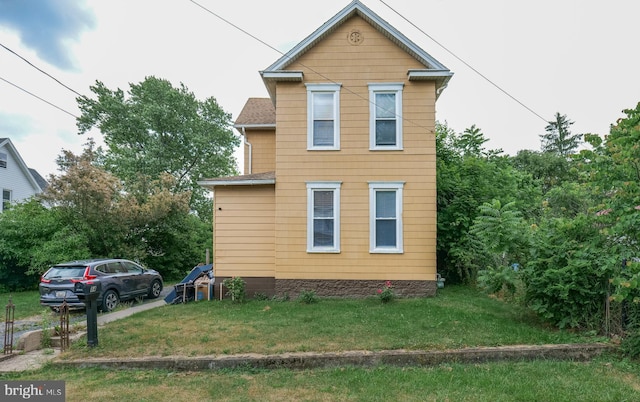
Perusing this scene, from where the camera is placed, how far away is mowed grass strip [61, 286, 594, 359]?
6.05 m

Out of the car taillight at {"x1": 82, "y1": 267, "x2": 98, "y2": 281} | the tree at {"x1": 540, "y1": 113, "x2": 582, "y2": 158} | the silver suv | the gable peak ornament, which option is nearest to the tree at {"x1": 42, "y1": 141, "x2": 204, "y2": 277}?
the silver suv

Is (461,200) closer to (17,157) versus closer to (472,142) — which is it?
(472,142)

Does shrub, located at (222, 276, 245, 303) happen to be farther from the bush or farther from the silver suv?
the bush

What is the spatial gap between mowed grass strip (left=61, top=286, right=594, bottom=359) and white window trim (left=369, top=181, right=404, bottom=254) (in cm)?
148

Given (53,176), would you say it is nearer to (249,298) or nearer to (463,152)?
(249,298)

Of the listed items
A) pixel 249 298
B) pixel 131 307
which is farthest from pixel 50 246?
pixel 249 298

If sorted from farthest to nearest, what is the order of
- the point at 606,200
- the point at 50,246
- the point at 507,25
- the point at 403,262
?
the point at 50,246 < the point at 507,25 < the point at 403,262 < the point at 606,200

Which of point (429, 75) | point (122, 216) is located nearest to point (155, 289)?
point (122, 216)

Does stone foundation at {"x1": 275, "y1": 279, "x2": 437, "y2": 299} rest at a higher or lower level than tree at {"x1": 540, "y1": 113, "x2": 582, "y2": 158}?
lower

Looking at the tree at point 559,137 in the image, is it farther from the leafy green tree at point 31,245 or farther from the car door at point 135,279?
the leafy green tree at point 31,245

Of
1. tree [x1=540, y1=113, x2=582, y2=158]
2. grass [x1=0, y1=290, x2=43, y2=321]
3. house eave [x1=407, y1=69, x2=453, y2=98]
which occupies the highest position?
tree [x1=540, y1=113, x2=582, y2=158]

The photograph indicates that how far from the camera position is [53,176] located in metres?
Result: 13.6

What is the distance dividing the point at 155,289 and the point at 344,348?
923cm

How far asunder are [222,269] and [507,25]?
12.7m
